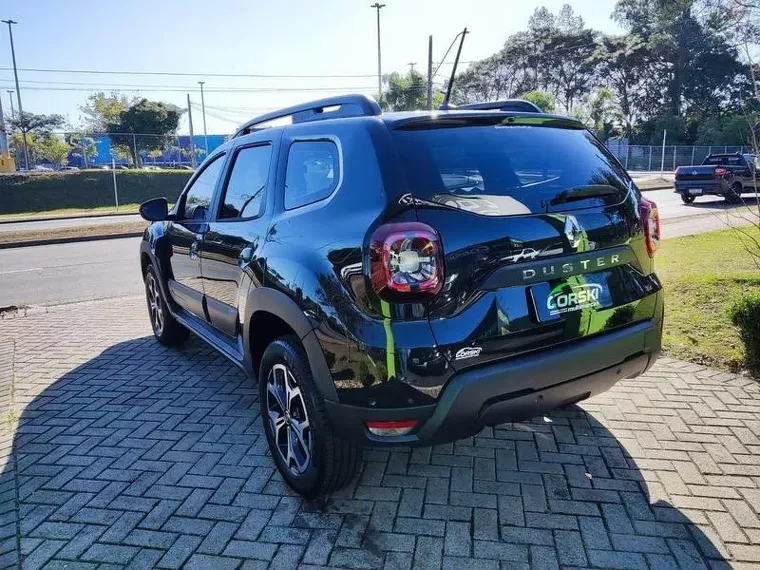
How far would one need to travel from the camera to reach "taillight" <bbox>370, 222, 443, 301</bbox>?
86.0 inches

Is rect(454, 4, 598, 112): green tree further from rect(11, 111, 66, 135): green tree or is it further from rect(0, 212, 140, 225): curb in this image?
rect(0, 212, 140, 225): curb

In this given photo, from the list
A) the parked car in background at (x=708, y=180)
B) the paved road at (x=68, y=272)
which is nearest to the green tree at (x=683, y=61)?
the parked car in background at (x=708, y=180)

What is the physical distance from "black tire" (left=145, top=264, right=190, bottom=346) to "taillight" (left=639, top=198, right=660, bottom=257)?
3943mm

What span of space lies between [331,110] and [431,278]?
1.42 metres

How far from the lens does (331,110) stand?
3.15 metres

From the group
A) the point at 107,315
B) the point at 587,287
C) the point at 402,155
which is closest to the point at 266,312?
the point at 402,155

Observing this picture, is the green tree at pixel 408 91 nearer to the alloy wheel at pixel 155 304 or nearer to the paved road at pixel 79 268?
the paved road at pixel 79 268

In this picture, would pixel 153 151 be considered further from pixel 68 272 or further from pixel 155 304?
pixel 155 304

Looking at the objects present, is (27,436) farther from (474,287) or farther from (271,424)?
(474,287)

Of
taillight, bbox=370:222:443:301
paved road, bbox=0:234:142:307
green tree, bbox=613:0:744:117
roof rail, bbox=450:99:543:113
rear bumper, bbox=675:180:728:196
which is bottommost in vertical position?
paved road, bbox=0:234:142:307

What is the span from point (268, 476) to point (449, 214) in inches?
71.1

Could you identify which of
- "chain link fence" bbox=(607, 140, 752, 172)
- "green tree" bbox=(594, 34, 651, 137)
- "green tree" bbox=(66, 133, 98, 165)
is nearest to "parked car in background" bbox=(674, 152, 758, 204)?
"chain link fence" bbox=(607, 140, 752, 172)

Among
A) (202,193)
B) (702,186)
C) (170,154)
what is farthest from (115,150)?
(202,193)

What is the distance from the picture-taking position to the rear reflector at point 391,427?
2301mm
